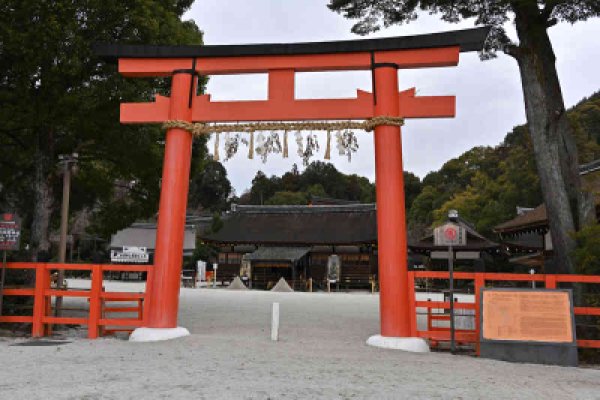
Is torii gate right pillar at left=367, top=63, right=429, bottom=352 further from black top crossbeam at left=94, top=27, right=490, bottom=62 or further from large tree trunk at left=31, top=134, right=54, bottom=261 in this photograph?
large tree trunk at left=31, top=134, right=54, bottom=261

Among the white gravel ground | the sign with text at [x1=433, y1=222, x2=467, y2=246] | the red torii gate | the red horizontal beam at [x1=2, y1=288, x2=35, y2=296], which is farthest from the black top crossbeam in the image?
the white gravel ground

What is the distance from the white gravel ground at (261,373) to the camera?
4.11 metres

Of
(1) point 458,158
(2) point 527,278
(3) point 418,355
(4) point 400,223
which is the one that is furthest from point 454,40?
(1) point 458,158

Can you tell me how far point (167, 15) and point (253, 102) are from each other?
349 centimetres

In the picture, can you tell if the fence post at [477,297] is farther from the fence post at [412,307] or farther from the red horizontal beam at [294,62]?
the red horizontal beam at [294,62]

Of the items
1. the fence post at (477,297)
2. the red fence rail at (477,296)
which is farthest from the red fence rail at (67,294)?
the fence post at (477,297)

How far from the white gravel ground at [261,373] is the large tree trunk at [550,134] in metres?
2.88

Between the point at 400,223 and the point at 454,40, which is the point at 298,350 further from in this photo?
the point at 454,40

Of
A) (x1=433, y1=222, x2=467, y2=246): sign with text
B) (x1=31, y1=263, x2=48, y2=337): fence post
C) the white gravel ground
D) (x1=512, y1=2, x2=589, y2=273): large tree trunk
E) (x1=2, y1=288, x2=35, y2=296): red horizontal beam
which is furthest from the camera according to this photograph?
(x1=512, y1=2, x2=589, y2=273): large tree trunk

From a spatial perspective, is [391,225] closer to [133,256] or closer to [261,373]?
[261,373]

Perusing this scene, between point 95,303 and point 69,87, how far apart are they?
162 inches

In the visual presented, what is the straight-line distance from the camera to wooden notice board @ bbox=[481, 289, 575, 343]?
20.3 feet

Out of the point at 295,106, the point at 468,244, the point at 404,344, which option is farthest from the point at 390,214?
the point at 468,244

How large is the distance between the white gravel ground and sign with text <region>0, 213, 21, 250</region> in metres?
1.43
